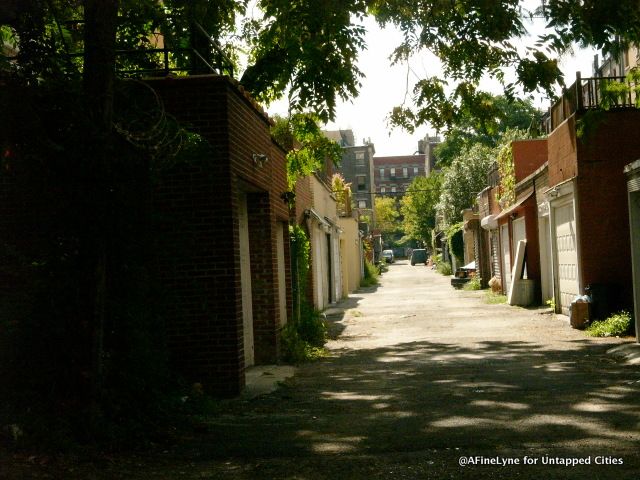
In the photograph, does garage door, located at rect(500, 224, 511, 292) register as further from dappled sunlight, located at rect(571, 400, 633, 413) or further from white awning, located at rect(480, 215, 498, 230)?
dappled sunlight, located at rect(571, 400, 633, 413)

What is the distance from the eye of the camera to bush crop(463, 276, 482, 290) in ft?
115

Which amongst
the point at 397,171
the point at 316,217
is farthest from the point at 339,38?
the point at 397,171

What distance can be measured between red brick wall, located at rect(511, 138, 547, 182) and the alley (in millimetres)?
12348

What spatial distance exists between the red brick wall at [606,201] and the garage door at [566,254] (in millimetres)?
563

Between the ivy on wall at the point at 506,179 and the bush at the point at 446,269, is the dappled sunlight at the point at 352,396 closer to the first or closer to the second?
the ivy on wall at the point at 506,179

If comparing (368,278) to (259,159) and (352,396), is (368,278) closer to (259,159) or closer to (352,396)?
(259,159)

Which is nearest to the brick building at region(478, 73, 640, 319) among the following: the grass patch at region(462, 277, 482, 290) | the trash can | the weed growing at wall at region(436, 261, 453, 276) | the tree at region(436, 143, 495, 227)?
the trash can

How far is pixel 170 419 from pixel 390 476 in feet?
8.35

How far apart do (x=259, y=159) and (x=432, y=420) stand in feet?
17.5

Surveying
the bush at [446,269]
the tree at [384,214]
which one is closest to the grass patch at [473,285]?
the bush at [446,269]

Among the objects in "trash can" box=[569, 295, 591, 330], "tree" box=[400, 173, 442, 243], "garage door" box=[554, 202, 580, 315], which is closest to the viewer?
"trash can" box=[569, 295, 591, 330]

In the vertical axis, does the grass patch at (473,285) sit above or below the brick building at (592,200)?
below

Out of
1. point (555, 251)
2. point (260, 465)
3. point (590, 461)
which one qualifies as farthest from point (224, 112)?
point (555, 251)

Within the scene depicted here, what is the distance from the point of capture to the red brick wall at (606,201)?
15781 millimetres
